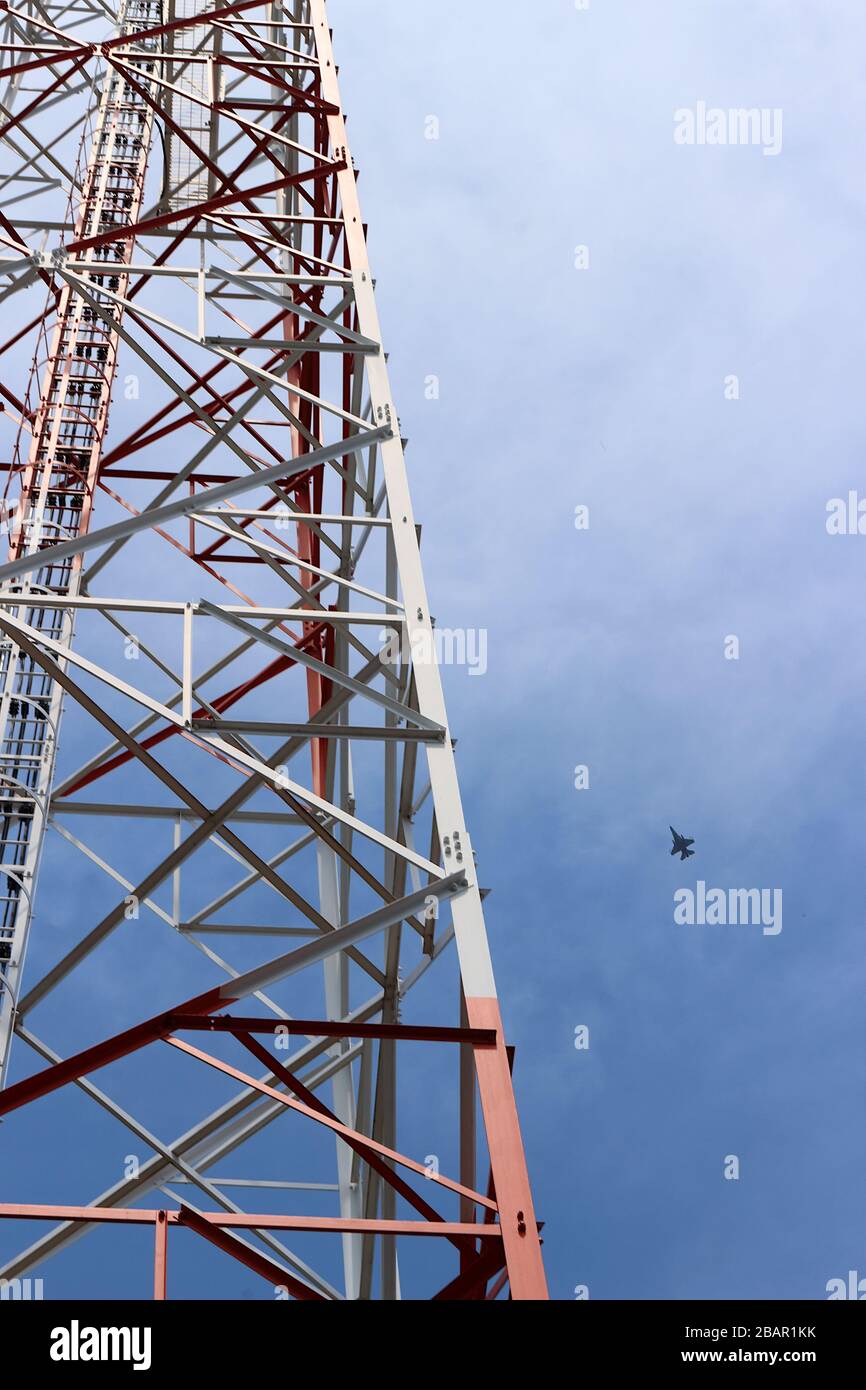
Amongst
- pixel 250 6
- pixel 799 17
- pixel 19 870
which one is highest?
pixel 799 17

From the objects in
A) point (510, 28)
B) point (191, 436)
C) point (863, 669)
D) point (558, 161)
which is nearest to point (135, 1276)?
point (191, 436)

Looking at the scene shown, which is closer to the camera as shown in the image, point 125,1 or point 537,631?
point 125,1

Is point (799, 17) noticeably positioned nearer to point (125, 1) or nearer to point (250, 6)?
point (125, 1)

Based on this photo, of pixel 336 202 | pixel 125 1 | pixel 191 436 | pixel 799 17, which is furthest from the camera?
pixel 799 17

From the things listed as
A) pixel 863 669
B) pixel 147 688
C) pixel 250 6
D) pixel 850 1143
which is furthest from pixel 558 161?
pixel 250 6

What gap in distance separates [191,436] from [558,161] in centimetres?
2054

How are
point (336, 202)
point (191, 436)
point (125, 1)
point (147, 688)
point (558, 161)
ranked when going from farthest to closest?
point (558, 161)
point (191, 436)
point (147, 688)
point (125, 1)
point (336, 202)

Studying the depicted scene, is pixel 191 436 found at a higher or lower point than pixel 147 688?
higher

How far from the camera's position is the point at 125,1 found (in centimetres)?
2595

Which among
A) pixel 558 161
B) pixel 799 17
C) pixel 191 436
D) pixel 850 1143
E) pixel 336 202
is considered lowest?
pixel 850 1143

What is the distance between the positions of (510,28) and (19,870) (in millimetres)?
67708

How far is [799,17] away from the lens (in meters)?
71.4

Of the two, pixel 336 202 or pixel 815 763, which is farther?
pixel 815 763

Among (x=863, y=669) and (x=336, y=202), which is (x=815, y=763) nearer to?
(x=863, y=669)
